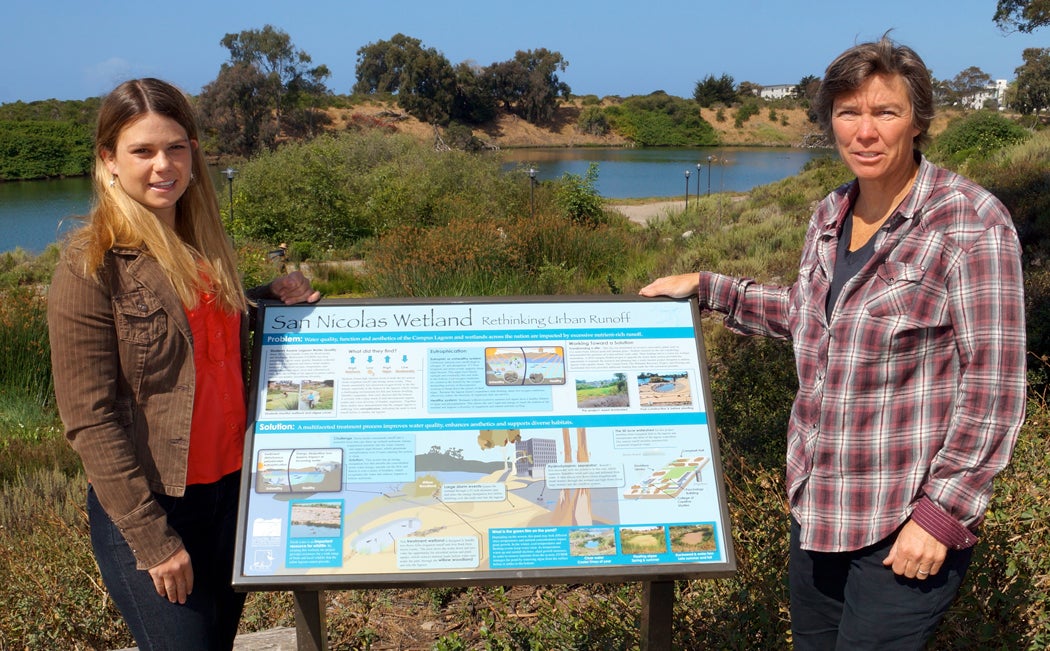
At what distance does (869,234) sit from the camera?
1947 mm

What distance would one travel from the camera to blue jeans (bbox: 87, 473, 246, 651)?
192 centimetres

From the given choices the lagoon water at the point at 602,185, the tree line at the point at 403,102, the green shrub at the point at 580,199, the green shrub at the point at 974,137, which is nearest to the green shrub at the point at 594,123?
the tree line at the point at 403,102

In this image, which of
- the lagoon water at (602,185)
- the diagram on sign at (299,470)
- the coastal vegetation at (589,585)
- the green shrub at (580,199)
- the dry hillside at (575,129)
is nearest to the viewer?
the diagram on sign at (299,470)

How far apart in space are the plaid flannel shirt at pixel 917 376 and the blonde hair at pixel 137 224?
1.49 m

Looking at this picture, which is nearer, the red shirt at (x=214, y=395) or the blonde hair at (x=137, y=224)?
the blonde hair at (x=137, y=224)

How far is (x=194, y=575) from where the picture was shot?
6.57 feet

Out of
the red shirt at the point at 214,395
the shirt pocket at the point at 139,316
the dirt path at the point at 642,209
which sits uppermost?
the shirt pocket at the point at 139,316

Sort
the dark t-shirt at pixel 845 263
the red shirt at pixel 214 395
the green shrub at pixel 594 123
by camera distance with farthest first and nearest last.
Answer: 1. the green shrub at pixel 594 123
2. the red shirt at pixel 214 395
3. the dark t-shirt at pixel 845 263

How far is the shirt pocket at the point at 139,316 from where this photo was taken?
184 centimetres

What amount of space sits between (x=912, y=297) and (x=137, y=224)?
176cm

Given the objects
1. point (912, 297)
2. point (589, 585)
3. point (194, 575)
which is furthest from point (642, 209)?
point (194, 575)

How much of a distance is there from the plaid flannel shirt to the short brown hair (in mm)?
143

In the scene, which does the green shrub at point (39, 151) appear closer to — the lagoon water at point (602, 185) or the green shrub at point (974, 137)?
the lagoon water at point (602, 185)

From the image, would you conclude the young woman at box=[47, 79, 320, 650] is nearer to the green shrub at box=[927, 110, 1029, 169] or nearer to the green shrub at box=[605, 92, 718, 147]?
the green shrub at box=[927, 110, 1029, 169]
